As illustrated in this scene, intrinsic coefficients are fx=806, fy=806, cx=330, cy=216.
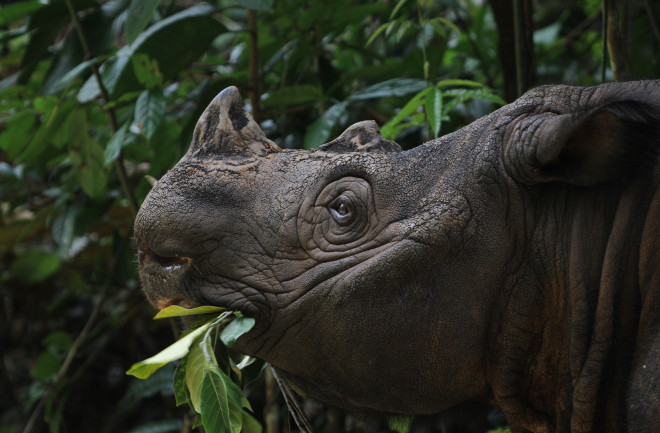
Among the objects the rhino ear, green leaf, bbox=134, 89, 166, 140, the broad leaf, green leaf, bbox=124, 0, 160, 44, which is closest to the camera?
the rhino ear

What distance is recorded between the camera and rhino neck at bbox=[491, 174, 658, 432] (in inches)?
67.3

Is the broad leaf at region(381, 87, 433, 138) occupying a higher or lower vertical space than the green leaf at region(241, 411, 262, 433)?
higher

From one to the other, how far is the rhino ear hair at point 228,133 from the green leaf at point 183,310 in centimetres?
38

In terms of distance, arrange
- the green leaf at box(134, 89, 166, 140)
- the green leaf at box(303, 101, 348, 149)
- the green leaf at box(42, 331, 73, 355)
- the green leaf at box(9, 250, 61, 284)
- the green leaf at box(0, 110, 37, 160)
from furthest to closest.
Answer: the green leaf at box(9, 250, 61, 284) → the green leaf at box(42, 331, 73, 355) → the green leaf at box(0, 110, 37, 160) → the green leaf at box(303, 101, 348, 149) → the green leaf at box(134, 89, 166, 140)

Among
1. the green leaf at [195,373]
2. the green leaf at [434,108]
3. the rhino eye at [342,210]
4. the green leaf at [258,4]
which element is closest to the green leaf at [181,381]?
the green leaf at [195,373]

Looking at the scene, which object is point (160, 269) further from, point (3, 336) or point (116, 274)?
point (3, 336)

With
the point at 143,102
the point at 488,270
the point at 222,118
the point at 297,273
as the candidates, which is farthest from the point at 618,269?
the point at 143,102

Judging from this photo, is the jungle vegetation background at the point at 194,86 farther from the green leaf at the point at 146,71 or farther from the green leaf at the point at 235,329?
the green leaf at the point at 235,329

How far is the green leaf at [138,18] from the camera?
9.49ft

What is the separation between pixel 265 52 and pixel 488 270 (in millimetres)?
2024

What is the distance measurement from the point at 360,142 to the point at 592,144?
0.56 metres

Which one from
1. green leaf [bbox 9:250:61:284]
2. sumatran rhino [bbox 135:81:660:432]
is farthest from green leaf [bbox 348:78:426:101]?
green leaf [bbox 9:250:61:284]

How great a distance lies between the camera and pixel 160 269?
1.89 meters

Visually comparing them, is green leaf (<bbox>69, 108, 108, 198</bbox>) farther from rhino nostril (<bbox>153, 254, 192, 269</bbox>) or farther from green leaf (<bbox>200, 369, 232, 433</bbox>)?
green leaf (<bbox>200, 369, 232, 433</bbox>)
